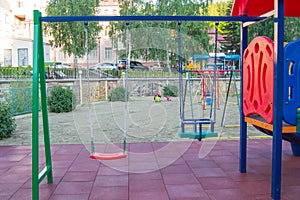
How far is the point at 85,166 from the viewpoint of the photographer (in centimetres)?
410

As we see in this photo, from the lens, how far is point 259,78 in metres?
3.31

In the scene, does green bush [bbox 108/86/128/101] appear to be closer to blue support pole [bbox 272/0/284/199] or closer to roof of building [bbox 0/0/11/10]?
blue support pole [bbox 272/0/284/199]

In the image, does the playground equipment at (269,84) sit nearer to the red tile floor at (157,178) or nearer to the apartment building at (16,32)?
the red tile floor at (157,178)

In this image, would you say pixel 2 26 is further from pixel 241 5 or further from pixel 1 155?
pixel 241 5

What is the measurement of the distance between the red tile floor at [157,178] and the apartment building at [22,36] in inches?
698

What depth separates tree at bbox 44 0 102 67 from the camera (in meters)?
23.7

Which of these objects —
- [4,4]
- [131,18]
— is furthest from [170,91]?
[4,4]

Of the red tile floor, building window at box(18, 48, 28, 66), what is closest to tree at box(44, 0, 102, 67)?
building window at box(18, 48, 28, 66)

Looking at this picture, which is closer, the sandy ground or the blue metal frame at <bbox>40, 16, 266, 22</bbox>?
the blue metal frame at <bbox>40, 16, 266, 22</bbox>

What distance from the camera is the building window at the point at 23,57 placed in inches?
1100

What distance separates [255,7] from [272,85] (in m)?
1.31

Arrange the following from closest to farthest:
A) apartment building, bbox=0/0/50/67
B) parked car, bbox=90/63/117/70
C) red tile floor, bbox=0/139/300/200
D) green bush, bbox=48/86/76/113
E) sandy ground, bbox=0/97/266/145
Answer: red tile floor, bbox=0/139/300/200
sandy ground, bbox=0/97/266/145
green bush, bbox=48/86/76/113
parked car, bbox=90/63/117/70
apartment building, bbox=0/0/50/67

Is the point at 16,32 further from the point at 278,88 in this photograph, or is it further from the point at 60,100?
the point at 278,88

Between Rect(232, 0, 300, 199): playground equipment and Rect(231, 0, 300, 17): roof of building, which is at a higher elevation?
Rect(231, 0, 300, 17): roof of building
